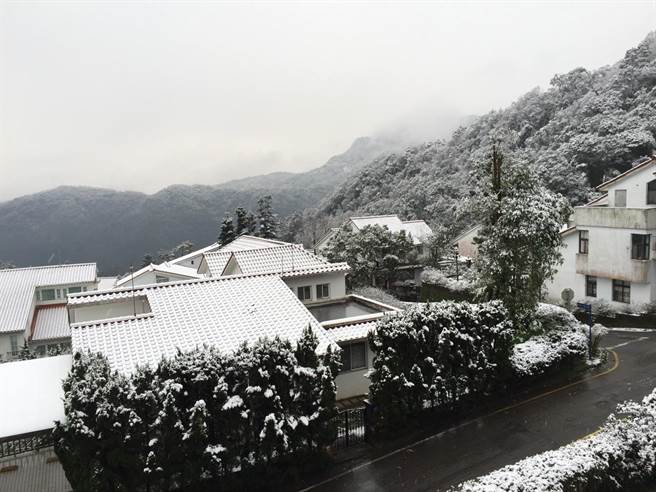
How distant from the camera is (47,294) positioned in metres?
40.5

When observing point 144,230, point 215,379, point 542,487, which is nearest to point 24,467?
point 215,379

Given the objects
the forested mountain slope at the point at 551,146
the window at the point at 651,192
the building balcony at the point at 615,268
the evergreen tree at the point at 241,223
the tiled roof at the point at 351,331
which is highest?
the forested mountain slope at the point at 551,146

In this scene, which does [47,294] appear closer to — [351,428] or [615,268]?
[351,428]

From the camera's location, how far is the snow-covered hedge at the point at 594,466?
10.0 meters

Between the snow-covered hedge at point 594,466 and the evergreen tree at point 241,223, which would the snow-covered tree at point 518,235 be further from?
the evergreen tree at point 241,223

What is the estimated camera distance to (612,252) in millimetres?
26562

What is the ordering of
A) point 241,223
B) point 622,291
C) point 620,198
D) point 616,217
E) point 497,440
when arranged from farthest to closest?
point 241,223, point 620,198, point 622,291, point 616,217, point 497,440

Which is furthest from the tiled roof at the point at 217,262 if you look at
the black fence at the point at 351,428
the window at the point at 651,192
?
the window at the point at 651,192

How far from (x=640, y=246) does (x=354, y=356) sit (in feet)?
58.4

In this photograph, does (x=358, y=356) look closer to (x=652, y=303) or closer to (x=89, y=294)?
(x=89, y=294)

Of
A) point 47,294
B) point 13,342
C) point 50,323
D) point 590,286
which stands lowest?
point 13,342

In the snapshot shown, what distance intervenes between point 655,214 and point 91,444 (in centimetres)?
2670

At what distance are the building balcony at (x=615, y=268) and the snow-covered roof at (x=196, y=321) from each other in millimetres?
18736

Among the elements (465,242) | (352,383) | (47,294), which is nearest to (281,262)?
(352,383)
